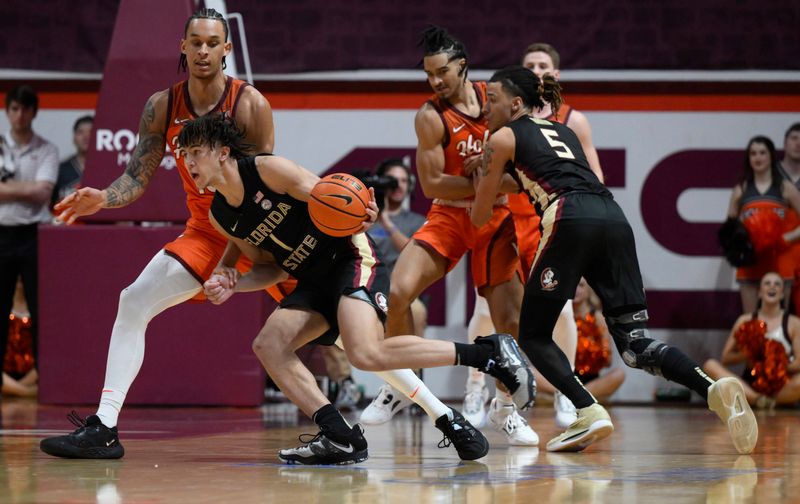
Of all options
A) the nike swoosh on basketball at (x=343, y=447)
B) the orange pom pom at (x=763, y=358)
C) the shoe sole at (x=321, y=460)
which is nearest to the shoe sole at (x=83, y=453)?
the shoe sole at (x=321, y=460)

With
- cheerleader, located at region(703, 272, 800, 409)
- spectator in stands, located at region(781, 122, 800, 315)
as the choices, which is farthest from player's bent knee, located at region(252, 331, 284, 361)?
spectator in stands, located at region(781, 122, 800, 315)

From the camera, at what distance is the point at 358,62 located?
1022 cm

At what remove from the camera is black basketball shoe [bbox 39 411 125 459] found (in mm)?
5219

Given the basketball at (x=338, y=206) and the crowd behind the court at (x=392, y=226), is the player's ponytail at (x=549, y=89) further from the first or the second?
the crowd behind the court at (x=392, y=226)

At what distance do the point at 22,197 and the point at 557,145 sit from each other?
5137mm

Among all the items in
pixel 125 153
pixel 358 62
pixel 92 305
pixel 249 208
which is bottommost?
pixel 92 305

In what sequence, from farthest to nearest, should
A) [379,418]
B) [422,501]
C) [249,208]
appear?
[379,418] → [249,208] → [422,501]

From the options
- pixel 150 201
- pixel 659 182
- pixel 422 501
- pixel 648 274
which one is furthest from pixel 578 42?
pixel 422 501

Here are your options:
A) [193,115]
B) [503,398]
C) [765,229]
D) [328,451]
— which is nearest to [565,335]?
[503,398]

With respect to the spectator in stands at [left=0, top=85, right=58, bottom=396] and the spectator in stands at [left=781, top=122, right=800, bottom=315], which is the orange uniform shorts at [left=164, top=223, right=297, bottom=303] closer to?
the spectator in stands at [left=0, top=85, right=58, bottom=396]

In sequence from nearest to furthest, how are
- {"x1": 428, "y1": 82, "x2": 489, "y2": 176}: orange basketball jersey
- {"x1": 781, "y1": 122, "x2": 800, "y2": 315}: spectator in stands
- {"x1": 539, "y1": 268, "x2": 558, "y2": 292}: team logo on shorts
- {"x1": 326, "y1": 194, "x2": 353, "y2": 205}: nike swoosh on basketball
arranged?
{"x1": 326, "y1": 194, "x2": 353, "y2": 205}: nike swoosh on basketball → {"x1": 539, "y1": 268, "x2": 558, "y2": 292}: team logo on shorts → {"x1": 428, "y1": 82, "x2": 489, "y2": 176}: orange basketball jersey → {"x1": 781, "y1": 122, "x2": 800, "y2": 315}: spectator in stands

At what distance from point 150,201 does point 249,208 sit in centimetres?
353

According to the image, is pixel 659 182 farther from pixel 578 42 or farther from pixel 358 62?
pixel 358 62

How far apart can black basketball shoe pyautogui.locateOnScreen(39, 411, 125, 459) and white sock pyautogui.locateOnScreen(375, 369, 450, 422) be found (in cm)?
119
